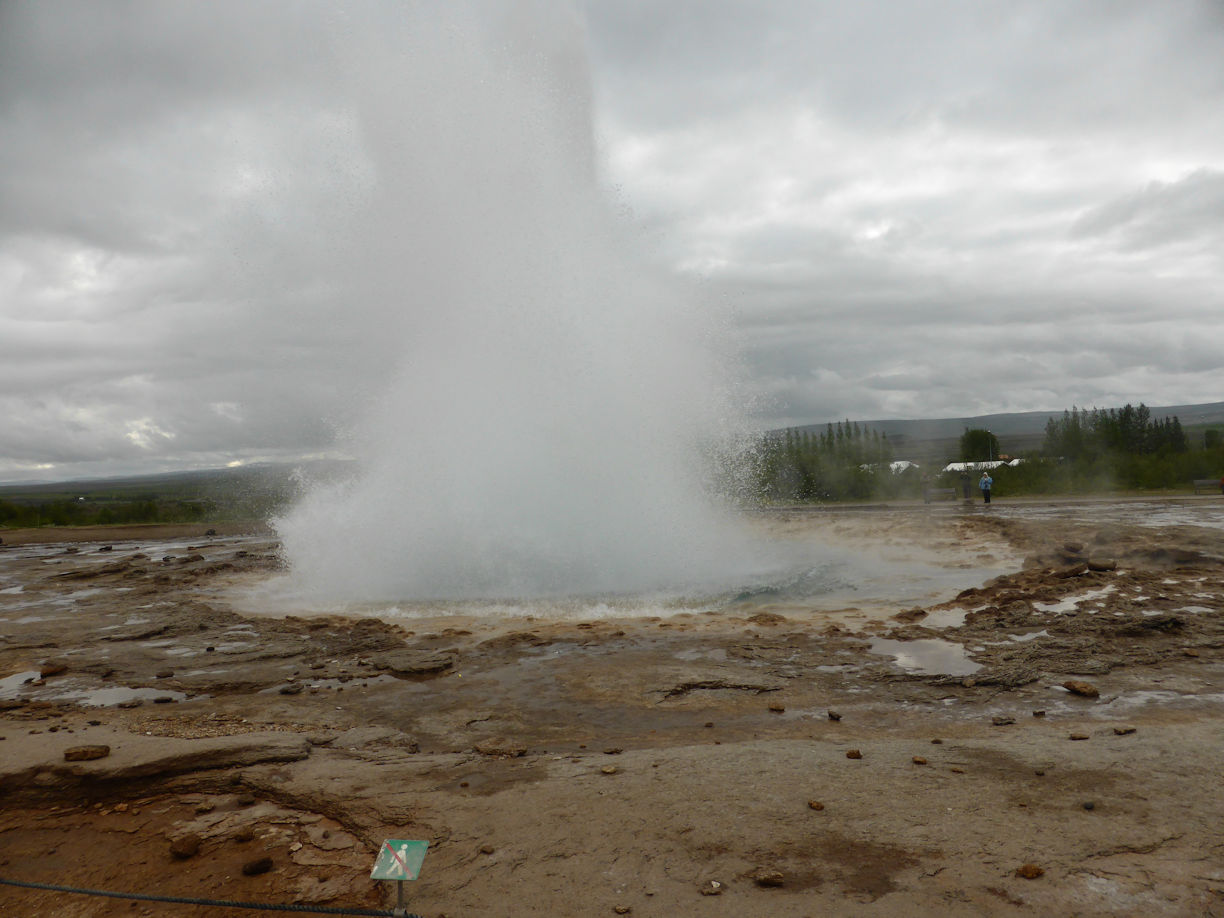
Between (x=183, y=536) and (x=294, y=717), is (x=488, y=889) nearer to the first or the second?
(x=294, y=717)

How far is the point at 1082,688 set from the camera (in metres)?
5.93

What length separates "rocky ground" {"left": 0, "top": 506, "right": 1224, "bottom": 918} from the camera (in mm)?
3432

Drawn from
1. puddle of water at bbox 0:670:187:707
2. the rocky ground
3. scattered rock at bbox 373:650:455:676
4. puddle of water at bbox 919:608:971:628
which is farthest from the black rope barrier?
puddle of water at bbox 919:608:971:628

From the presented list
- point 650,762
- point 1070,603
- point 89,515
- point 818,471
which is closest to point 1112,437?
point 818,471

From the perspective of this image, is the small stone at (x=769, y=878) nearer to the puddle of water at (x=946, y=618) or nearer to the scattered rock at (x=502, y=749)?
the scattered rock at (x=502, y=749)

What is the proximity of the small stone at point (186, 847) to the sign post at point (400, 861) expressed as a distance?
1596mm

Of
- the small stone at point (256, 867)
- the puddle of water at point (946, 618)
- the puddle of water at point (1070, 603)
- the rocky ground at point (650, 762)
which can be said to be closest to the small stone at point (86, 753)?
the rocky ground at point (650, 762)

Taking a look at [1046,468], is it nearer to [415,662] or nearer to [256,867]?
[415,662]

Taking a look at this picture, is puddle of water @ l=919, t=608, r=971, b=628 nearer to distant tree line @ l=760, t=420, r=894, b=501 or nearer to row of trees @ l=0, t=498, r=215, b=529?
distant tree line @ l=760, t=420, r=894, b=501

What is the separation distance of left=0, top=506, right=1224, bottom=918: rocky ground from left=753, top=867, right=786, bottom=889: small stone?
1.3 inches

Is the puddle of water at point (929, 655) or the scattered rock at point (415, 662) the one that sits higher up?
the scattered rock at point (415, 662)

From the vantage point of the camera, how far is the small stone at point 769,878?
11.0 ft

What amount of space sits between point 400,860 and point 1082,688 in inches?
215

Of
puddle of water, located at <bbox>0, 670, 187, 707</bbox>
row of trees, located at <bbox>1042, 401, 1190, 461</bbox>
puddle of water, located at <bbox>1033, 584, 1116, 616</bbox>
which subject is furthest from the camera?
row of trees, located at <bbox>1042, 401, 1190, 461</bbox>
